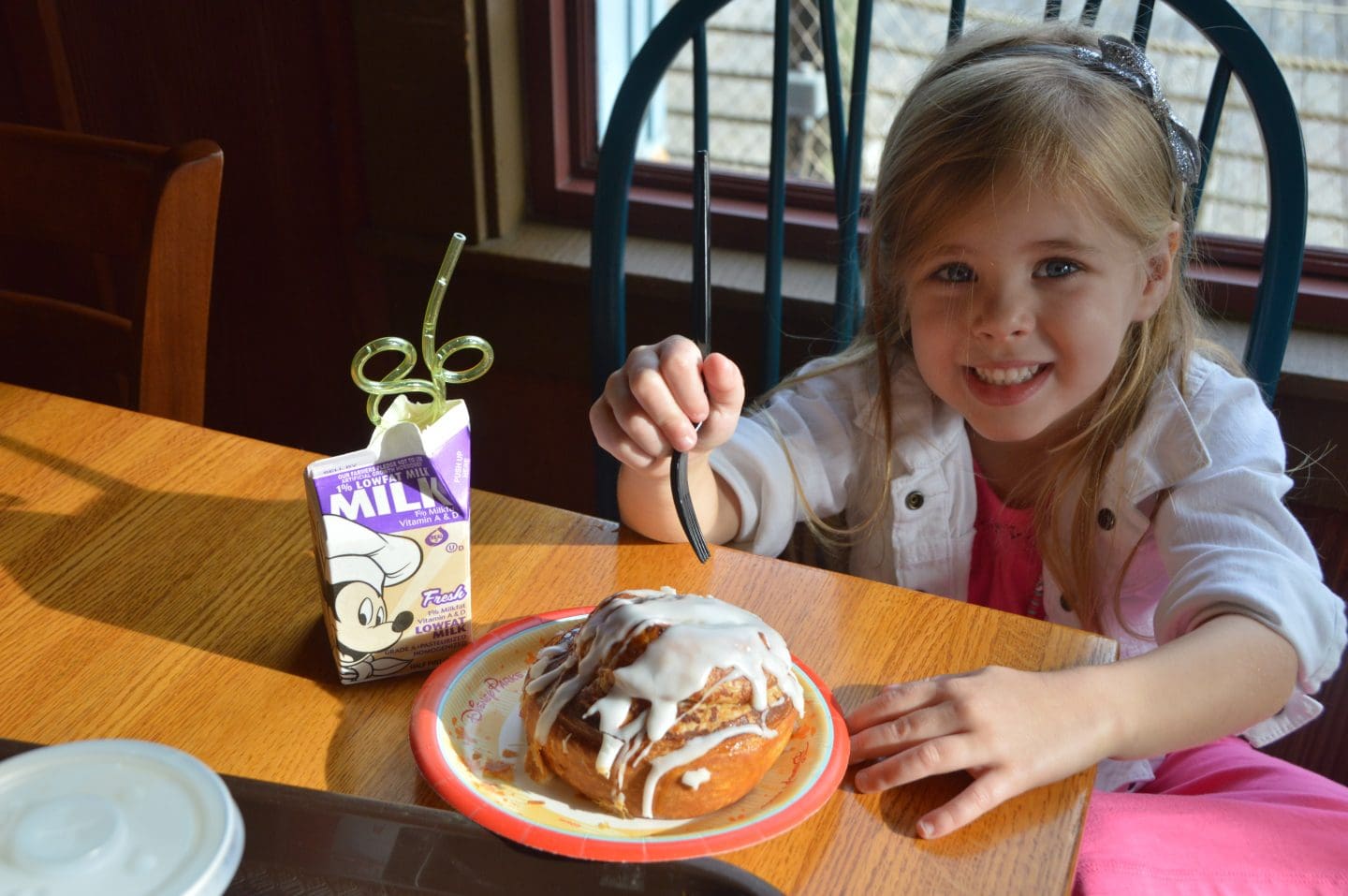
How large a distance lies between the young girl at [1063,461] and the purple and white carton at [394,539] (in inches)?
7.7

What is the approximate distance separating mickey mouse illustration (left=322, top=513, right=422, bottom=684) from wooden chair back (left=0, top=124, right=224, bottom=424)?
0.64 meters

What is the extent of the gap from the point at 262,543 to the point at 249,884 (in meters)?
0.38

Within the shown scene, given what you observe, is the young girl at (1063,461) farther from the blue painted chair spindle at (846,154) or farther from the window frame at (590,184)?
the window frame at (590,184)

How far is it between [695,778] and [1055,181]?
69 cm

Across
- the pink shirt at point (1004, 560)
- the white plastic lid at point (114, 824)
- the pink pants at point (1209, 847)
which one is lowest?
the pink shirt at point (1004, 560)

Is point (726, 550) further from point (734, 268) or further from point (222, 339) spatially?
point (222, 339)

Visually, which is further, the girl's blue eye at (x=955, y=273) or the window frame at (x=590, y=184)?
the window frame at (x=590, y=184)

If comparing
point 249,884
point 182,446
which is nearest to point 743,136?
point 182,446

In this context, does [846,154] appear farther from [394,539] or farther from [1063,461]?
[394,539]

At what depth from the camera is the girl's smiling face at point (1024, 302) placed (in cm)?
107

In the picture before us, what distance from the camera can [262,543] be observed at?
2.94 ft

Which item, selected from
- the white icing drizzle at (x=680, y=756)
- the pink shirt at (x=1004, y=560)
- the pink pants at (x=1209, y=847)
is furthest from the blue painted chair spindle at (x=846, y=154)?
the white icing drizzle at (x=680, y=756)

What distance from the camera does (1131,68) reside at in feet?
3.68

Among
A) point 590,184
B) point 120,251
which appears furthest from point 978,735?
point 590,184
